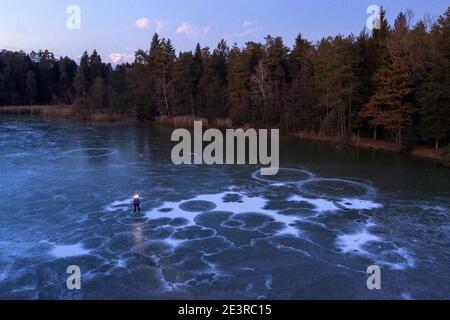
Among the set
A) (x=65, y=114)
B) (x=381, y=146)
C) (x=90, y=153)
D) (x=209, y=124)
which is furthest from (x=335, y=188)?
(x=65, y=114)

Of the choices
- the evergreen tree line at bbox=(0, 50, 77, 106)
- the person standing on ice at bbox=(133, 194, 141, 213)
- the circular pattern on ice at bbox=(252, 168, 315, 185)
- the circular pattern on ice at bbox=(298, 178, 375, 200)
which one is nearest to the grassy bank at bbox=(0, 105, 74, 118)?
the evergreen tree line at bbox=(0, 50, 77, 106)

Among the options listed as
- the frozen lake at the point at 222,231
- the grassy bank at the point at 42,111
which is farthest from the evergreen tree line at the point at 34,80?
the frozen lake at the point at 222,231

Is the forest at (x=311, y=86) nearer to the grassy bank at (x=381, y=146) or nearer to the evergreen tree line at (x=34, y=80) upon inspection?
the grassy bank at (x=381, y=146)

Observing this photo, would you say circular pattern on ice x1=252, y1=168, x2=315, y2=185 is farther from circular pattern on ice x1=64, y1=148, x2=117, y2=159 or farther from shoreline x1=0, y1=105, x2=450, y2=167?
circular pattern on ice x1=64, y1=148, x2=117, y2=159

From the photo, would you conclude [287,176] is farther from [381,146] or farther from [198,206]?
[381,146]

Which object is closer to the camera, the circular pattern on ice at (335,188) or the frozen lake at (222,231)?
the frozen lake at (222,231)
